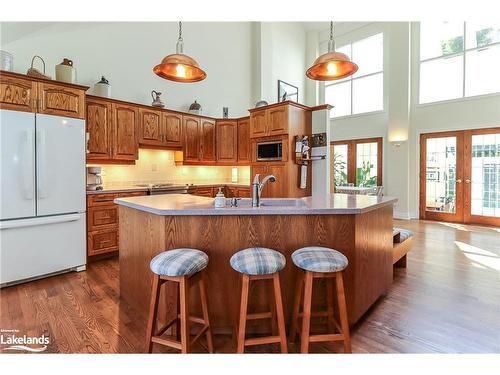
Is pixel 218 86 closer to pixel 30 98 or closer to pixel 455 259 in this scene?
pixel 30 98

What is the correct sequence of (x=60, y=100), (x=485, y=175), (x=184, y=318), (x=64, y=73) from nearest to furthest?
(x=184, y=318), (x=60, y=100), (x=64, y=73), (x=485, y=175)

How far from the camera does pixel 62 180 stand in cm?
311

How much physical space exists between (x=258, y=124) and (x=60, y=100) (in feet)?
9.97

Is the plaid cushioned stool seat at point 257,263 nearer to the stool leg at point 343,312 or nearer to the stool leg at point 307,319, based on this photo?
the stool leg at point 307,319

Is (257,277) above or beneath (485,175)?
beneath

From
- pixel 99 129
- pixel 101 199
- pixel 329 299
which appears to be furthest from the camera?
pixel 99 129

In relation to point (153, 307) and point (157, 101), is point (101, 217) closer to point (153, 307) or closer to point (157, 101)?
point (157, 101)

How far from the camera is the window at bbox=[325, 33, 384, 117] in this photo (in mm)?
7469

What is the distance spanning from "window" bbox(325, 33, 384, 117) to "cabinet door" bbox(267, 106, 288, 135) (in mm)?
3576

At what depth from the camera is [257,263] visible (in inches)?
63.3

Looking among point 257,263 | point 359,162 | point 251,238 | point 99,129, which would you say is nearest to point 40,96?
point 99,129

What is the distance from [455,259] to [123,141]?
Answer: 497 cm

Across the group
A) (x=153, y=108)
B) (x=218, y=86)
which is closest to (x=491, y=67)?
(x=218, y=86)

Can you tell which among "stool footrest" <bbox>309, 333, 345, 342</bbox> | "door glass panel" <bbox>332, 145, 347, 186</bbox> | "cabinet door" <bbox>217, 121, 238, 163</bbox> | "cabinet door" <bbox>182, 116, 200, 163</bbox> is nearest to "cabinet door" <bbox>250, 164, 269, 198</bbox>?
"cabinet door" <bbox>217, 121, 238, 163</bbox>
